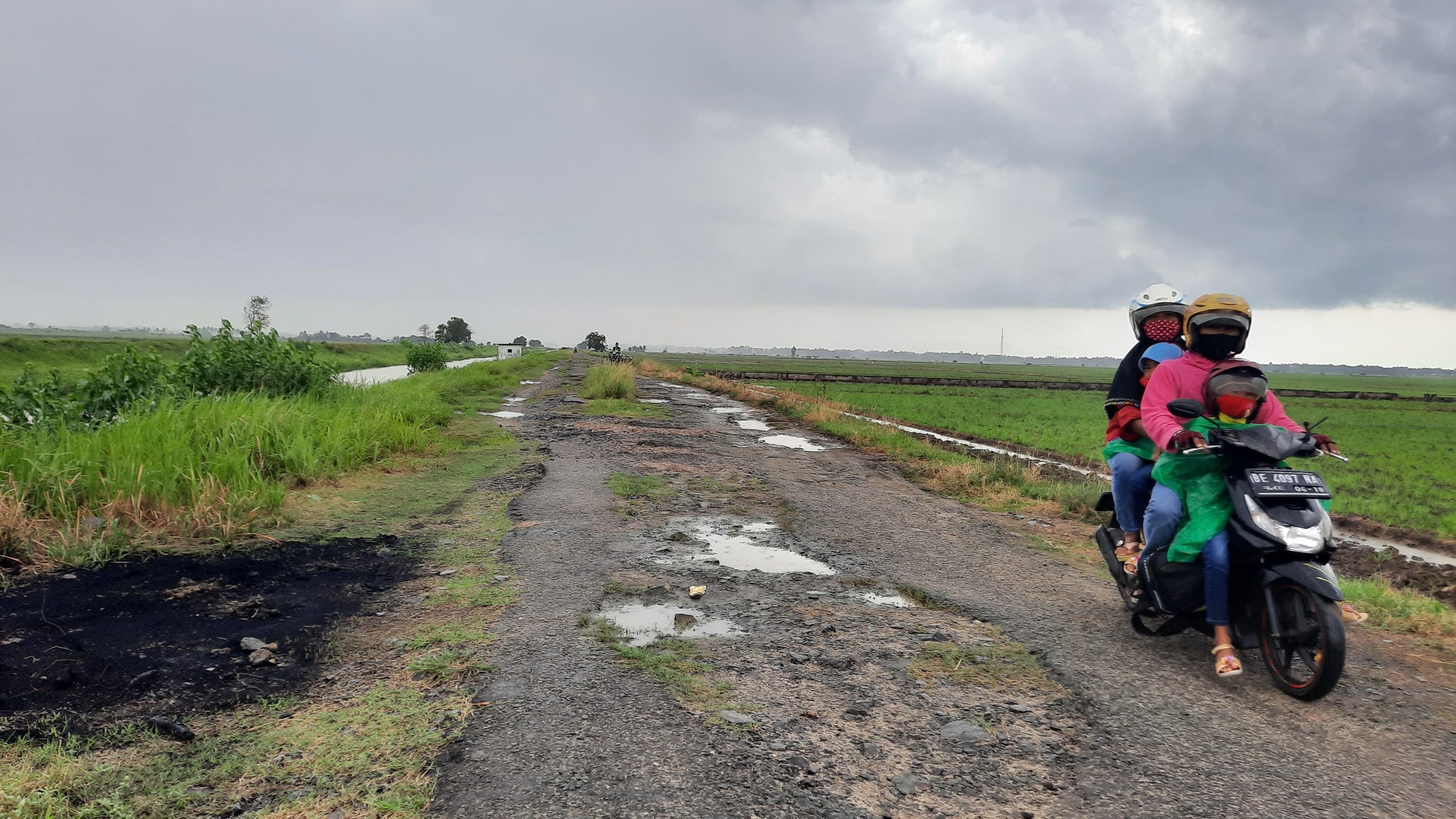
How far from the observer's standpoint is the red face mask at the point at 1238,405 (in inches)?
139

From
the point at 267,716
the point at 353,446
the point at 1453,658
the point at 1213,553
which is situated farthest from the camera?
the point at 353,446

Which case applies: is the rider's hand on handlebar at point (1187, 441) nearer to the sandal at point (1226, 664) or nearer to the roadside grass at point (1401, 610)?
the sandal at point (1226, 664)

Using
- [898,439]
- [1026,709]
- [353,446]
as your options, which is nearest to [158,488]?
[353,446]

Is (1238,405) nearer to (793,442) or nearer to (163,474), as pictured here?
(163,474)

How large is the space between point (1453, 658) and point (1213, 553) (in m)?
1.83

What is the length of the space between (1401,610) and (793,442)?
9.74 meters

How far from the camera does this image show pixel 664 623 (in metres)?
4.05

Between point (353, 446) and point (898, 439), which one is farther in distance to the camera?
point (898, 439)

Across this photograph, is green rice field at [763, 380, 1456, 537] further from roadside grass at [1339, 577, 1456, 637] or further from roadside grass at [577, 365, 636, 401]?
A: roadside grass at [577, 365, 636, 401]

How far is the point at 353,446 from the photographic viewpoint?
8484mm

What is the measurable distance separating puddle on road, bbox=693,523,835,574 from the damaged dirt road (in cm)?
4

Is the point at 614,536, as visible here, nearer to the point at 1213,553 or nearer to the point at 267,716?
the point at 267,716

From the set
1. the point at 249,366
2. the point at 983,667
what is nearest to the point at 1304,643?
the point at 983,667

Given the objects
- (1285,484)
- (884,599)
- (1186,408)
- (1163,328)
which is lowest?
(884,599)
